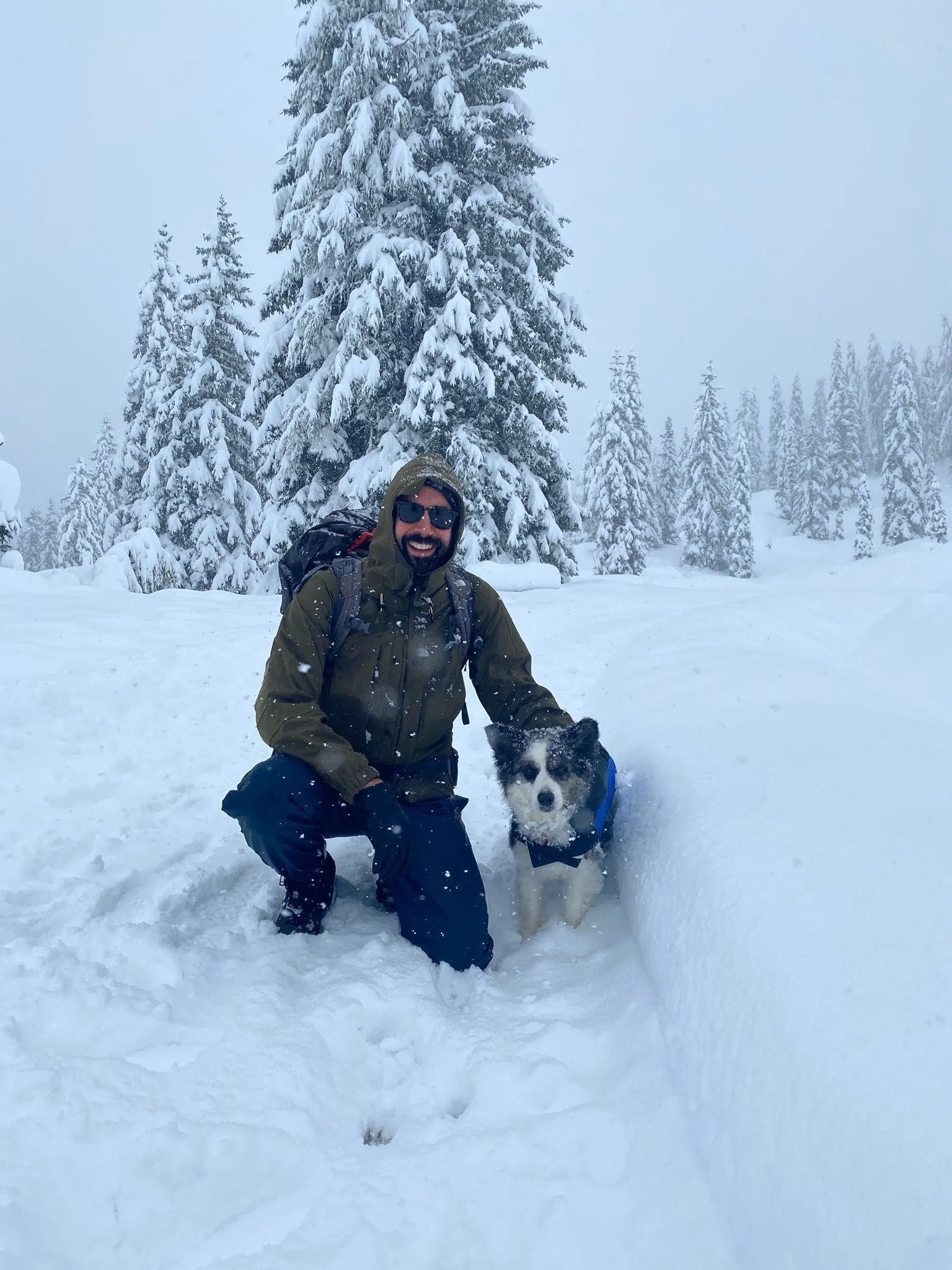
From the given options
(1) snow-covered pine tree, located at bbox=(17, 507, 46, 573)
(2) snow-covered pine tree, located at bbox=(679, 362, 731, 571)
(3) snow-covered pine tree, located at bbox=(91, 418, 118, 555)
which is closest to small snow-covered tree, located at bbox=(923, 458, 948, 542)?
(2) snow-covered pine tree, located at bbox=(679, 362, 731, 571)

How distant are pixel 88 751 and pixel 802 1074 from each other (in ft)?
15.5

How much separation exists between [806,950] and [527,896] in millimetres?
1634

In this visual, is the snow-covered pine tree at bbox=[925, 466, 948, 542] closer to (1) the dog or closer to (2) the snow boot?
(1) the dog

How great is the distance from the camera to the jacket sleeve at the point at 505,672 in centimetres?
371

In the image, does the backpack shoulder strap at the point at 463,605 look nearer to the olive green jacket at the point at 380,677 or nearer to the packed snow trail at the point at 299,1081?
the olive green jacket at the point at 380,677

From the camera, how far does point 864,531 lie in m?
48.9

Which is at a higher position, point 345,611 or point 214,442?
point 214,442

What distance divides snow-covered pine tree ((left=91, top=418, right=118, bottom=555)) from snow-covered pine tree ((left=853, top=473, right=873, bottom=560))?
44.0m

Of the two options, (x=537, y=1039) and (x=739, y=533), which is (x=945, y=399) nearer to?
(x=739, y=533)

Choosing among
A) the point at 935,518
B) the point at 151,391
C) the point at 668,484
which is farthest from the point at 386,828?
the point at 668,484

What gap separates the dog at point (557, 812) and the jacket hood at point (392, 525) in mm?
835

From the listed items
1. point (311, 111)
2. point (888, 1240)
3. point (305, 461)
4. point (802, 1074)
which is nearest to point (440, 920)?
point (802, 1074)

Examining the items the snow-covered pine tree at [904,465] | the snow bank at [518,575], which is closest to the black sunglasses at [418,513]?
the snow bank at [518,575]

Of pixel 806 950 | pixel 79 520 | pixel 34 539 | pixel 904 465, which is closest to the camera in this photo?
pixel 806 950
